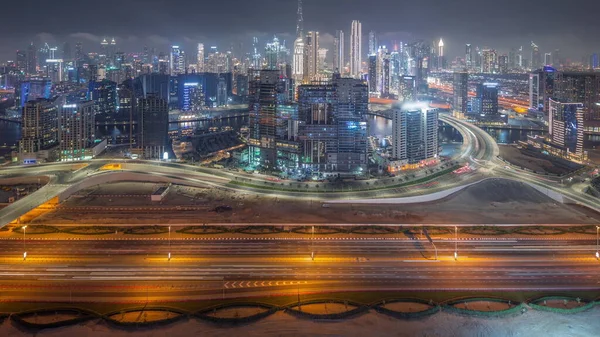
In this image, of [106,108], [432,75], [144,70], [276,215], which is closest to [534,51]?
[432,75]

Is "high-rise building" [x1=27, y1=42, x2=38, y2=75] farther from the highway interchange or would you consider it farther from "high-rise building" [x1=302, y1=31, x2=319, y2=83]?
the highway interchange

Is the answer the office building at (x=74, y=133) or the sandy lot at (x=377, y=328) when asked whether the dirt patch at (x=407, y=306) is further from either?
the office building at (x=74, y=133)

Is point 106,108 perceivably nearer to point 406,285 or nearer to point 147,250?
point 147,250

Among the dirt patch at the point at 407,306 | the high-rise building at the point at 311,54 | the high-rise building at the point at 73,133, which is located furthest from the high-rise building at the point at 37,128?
the high-rise building at the point at 311,54

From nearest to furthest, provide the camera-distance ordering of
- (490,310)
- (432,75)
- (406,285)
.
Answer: (490,310) < (406,285) < (432,75)

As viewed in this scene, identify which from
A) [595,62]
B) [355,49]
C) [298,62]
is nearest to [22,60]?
[298,62]

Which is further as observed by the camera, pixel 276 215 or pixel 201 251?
pixel 276 215

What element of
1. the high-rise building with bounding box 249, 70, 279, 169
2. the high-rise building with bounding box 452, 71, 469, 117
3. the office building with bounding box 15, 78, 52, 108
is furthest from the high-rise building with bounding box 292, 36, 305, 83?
the high-rise building with bounding box 249, 70, 279, 169
